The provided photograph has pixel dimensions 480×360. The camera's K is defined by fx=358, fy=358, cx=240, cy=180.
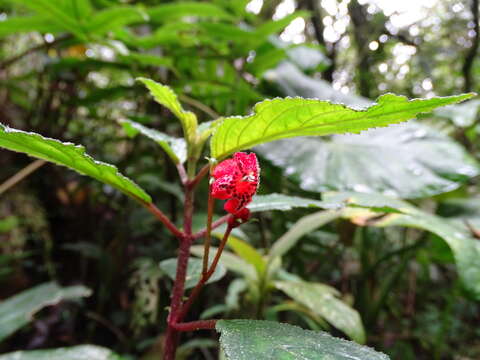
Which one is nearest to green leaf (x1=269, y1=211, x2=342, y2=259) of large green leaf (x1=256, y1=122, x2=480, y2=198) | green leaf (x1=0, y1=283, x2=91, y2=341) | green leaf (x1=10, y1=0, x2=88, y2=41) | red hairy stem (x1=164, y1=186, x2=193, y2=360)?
large green leaf (x1=256, y1=122, x2=480, y2=198)

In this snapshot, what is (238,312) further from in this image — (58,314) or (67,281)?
(67,281)

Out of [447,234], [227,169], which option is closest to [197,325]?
[227,169]

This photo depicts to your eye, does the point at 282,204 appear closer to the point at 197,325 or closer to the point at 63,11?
the point at 197,325

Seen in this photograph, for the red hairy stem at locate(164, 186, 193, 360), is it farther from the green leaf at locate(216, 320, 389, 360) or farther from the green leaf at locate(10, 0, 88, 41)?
the green leaf at locate(10, 0, 88, 41)

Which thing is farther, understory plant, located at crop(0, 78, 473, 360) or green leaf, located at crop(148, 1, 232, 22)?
green leaf, located at crop(148, 1, 232, 22)

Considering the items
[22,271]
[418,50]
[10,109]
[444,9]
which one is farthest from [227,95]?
[444,9]

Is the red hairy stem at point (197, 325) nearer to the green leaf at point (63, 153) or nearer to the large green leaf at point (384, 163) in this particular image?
the green leaf at point (63, 153)
